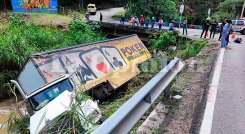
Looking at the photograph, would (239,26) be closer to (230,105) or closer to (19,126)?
(230,105)

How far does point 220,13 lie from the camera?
133 feet

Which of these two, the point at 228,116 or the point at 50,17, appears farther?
the point at 50,17

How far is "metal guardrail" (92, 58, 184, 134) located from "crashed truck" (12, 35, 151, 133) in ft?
5.11

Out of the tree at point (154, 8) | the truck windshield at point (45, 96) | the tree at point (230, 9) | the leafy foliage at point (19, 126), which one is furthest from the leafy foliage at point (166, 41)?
the tree at point (230, 9)

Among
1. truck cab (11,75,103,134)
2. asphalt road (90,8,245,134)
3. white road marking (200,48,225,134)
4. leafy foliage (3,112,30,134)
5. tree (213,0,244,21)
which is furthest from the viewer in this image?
tree (213,0,244,21)

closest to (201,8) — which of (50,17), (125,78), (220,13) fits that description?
(220,13)

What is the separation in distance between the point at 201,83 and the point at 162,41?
43.0ft

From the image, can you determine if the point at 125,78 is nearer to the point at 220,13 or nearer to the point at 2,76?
the point at 2,76

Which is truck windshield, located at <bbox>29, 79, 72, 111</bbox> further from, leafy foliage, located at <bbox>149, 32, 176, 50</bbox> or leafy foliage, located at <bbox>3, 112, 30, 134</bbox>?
leafy foliage, located at <bbox>149, 32, 176, 50</bbox>

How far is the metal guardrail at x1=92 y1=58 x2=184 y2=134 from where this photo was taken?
259 cm

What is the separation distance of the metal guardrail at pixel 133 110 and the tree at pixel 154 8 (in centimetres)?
3405

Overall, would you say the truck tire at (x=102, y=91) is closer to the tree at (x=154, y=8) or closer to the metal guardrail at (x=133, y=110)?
the metal guardrail at (x=133, y=110)

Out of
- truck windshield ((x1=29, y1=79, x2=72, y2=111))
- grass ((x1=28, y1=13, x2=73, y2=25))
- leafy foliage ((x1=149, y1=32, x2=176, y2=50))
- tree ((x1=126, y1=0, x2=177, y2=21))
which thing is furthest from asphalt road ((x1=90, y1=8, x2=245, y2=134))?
tree ((x1=126, y1=0, x2=177, y2=21))

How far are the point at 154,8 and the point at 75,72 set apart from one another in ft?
101
